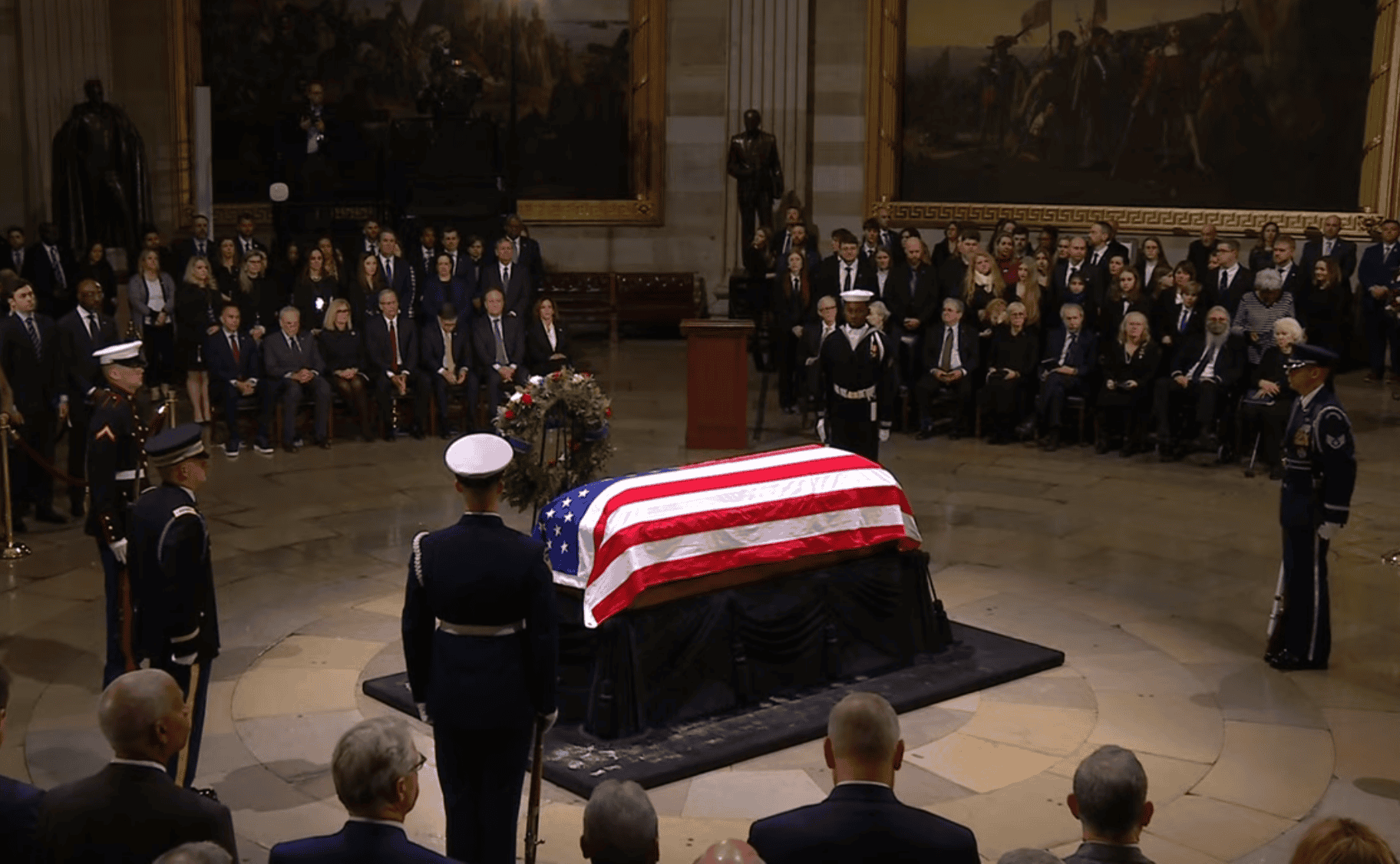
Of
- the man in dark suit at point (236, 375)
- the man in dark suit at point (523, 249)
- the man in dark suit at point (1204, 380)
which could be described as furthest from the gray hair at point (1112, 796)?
the man in dark suit at point (523, 249)

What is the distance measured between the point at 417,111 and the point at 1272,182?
10.1 m

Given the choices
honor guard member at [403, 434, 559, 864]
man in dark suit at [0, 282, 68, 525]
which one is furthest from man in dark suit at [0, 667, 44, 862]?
man in dark suit at [0, 282, 68, 525]

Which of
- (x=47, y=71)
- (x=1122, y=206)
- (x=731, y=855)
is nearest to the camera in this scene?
(x=731, y=855)

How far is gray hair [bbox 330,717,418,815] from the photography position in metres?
3.71

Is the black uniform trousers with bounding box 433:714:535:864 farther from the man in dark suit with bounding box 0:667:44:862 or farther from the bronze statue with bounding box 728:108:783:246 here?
the bronze statue with bounding box 728:108:783:246

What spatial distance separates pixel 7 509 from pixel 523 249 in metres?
7.38

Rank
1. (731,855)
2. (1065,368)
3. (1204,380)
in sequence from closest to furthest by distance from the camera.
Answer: (731,855)
(1204,380)
(1065,368)

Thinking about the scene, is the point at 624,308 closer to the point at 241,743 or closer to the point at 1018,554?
the point at 1018,554

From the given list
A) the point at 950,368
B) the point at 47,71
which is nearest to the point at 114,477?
the point at 950,368

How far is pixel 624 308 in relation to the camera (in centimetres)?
2048

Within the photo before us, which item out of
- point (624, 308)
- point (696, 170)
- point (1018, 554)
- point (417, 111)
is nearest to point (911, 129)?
point (696, 170)

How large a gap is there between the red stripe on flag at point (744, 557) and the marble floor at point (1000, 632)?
0.91 meters

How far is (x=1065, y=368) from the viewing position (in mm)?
14180

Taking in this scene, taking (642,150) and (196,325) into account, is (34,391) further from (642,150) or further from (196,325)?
(642,150)
